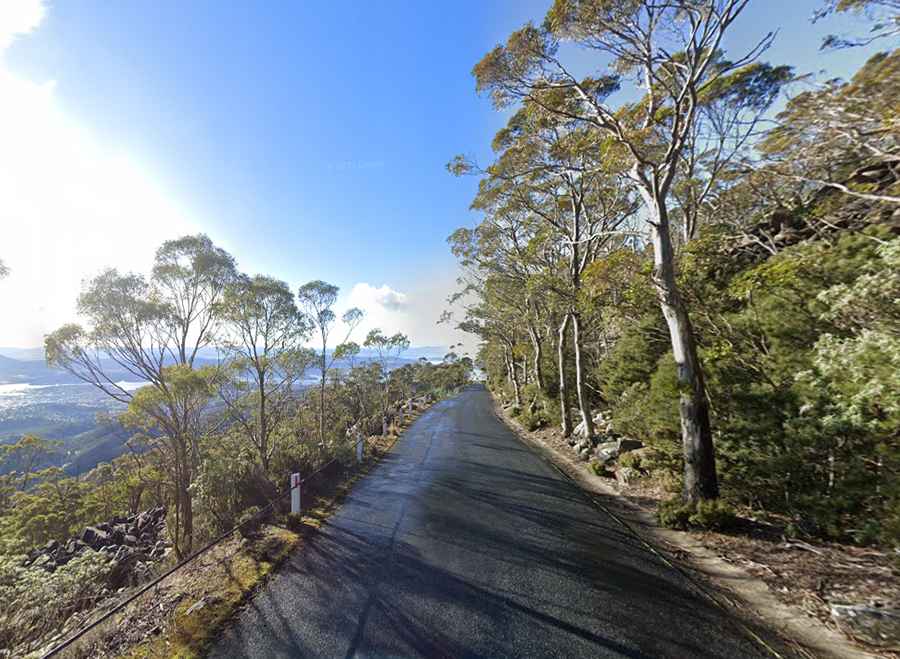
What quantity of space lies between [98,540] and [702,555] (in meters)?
20.1

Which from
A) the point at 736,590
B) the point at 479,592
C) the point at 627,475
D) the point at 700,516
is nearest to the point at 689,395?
the point at 700,516

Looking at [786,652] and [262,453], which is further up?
[786,652]

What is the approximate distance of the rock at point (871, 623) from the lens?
258 cm

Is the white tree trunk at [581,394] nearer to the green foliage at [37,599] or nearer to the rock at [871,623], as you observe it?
the rock at [871,623]

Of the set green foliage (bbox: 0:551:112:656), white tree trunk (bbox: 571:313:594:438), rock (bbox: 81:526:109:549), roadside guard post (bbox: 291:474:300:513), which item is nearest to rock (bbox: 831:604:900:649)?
roadside guard post (bbox: 291:474:300:513)

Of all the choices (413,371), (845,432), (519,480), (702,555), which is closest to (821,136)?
(845,432)

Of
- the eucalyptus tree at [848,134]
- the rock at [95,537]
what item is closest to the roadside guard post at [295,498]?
the eucalyptus tree at [848,134]

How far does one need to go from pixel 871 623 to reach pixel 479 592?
3330 mm

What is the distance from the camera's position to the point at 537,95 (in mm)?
7176

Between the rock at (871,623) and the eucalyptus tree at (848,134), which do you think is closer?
the rock at (871,623)

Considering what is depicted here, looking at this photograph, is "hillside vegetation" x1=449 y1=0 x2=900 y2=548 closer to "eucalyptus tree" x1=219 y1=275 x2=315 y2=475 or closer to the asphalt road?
the asphalt road

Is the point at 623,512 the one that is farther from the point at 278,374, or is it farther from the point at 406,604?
the point at 278,374

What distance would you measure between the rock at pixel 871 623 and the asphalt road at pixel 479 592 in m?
0.80

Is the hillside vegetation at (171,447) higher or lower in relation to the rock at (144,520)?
higher
